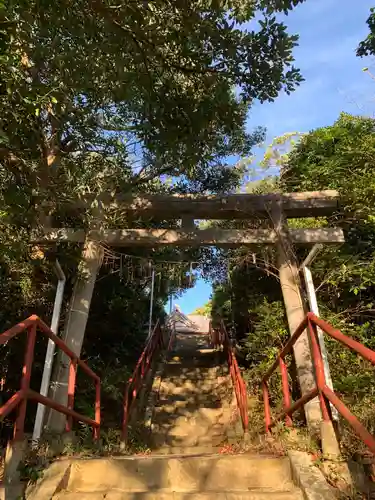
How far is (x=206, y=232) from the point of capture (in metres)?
Result: 6.07

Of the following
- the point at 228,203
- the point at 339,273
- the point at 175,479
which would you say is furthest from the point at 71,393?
the point at 339,273

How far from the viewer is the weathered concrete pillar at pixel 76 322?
4953 mm

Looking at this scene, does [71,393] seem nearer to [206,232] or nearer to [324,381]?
[324,381]

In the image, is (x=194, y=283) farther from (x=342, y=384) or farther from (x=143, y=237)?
(x=342, y=384)

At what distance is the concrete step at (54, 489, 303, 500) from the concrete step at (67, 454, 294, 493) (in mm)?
223

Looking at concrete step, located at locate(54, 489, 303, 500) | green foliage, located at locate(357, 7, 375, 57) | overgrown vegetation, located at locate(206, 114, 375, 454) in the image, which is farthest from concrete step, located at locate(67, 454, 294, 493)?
green foliage, located at locate(357, 7, 375, 57)

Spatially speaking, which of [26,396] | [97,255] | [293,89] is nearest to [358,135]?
[293,89]

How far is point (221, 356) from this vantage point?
377 inches

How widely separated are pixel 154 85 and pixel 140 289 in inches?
219

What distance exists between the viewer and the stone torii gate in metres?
5.70

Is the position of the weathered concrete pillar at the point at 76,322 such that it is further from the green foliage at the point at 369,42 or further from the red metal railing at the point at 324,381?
the green foliage at the point at 369,42

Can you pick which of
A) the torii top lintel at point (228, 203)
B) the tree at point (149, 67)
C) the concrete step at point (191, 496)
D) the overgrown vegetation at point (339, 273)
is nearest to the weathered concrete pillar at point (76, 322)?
the torii top lintel at point (228, 203)

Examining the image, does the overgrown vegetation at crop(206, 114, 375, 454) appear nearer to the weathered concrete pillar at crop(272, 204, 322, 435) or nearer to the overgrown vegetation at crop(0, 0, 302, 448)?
the weathered concrete pillar at crop(272, 204, 322, 435)

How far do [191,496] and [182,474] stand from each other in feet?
1.43
